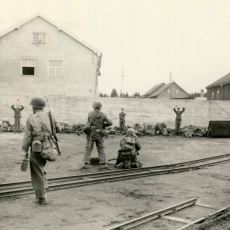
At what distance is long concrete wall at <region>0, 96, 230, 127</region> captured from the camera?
2873cm

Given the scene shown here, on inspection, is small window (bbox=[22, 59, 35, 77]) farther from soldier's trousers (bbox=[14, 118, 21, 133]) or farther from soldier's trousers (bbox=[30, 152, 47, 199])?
soldier's trousers (bbox=[30, 152, 47, 199])

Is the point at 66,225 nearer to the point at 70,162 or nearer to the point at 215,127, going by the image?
the point at 70,162

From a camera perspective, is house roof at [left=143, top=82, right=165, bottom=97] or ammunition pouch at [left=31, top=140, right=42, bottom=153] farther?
house roof at [left=143, top=82, right=165, bottom=97]

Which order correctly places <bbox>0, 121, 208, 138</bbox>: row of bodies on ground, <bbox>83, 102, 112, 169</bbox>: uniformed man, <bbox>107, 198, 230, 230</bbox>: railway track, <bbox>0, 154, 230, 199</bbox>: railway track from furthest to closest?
<bbox>0, 121, 208, 138</bbox>: row of bodies on ground
<bbox>83, 102, 112, 169</bbox>: uniformed man
<bbox>0, 154, 230, 199</bbox>: railway track
<bbox>107, 198, 230, 230</bbox>: railway track

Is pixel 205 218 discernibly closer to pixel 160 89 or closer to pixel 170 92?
pixel 170 92

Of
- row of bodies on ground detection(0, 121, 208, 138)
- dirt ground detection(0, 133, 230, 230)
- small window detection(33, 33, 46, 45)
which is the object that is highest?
small window detection(33, 33, 46, 45)

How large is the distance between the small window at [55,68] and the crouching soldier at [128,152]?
72.6 ft

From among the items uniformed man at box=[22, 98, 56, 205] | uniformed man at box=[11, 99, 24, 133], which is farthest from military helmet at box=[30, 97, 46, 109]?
uniformed man at box=[11, 99, 24, 133]

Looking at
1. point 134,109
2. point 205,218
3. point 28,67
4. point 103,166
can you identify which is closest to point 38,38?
point 28,67

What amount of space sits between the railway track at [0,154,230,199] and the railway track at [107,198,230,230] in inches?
99.6

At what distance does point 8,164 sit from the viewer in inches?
493

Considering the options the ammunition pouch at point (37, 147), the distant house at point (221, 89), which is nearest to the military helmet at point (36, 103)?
the ammunition pouch at point (37, 147)

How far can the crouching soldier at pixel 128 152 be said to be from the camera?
38.9 ft

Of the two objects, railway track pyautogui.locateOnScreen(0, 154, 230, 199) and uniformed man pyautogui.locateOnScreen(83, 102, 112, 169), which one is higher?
uniformed man pyautogui.locateOnScreen(83, 102, 112, 169)
